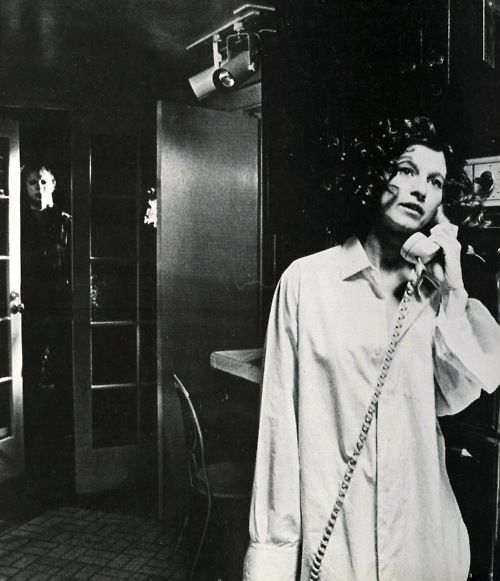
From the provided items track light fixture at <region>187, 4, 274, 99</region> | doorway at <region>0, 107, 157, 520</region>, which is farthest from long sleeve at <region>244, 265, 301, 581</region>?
doorway at <region>0, 107, 157, 520</region>

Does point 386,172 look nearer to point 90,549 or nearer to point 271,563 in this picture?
point 271,563

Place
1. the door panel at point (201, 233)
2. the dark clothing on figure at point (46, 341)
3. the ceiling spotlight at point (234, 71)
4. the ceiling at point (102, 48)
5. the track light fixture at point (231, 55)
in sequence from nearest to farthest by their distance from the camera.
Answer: the track light fixture at point (231, 55)
the ceiling spotlight at point (234, 71)
the ceiling at point (102, 48)
the door panel at point (201, 233)
the dark clothing on figure at point (46, 341)

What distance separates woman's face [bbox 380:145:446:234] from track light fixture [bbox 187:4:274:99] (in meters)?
0.94

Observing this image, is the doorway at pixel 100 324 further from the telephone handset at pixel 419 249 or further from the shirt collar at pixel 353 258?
the telephone handset at pixel 419 249

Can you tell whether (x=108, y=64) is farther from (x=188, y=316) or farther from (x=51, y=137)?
(x=188, y=316)

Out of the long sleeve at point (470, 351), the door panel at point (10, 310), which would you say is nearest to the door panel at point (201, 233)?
the door panel at point (10, 310)

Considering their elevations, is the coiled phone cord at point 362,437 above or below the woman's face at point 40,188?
below

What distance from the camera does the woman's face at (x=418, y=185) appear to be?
1.53 m

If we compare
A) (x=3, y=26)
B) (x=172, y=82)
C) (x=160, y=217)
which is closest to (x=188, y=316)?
(x=160, y=217)

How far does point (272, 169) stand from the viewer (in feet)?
6.34

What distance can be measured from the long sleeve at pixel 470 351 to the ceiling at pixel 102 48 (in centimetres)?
156

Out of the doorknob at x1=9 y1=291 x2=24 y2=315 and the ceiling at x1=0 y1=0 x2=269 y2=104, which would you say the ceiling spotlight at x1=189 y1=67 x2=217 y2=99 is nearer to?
the ceiling at x1=0 y1=0 x2=269 y2=104

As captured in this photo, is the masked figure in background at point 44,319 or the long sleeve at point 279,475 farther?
the masked figure in background at point 44,319

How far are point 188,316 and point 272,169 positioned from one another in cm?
136
